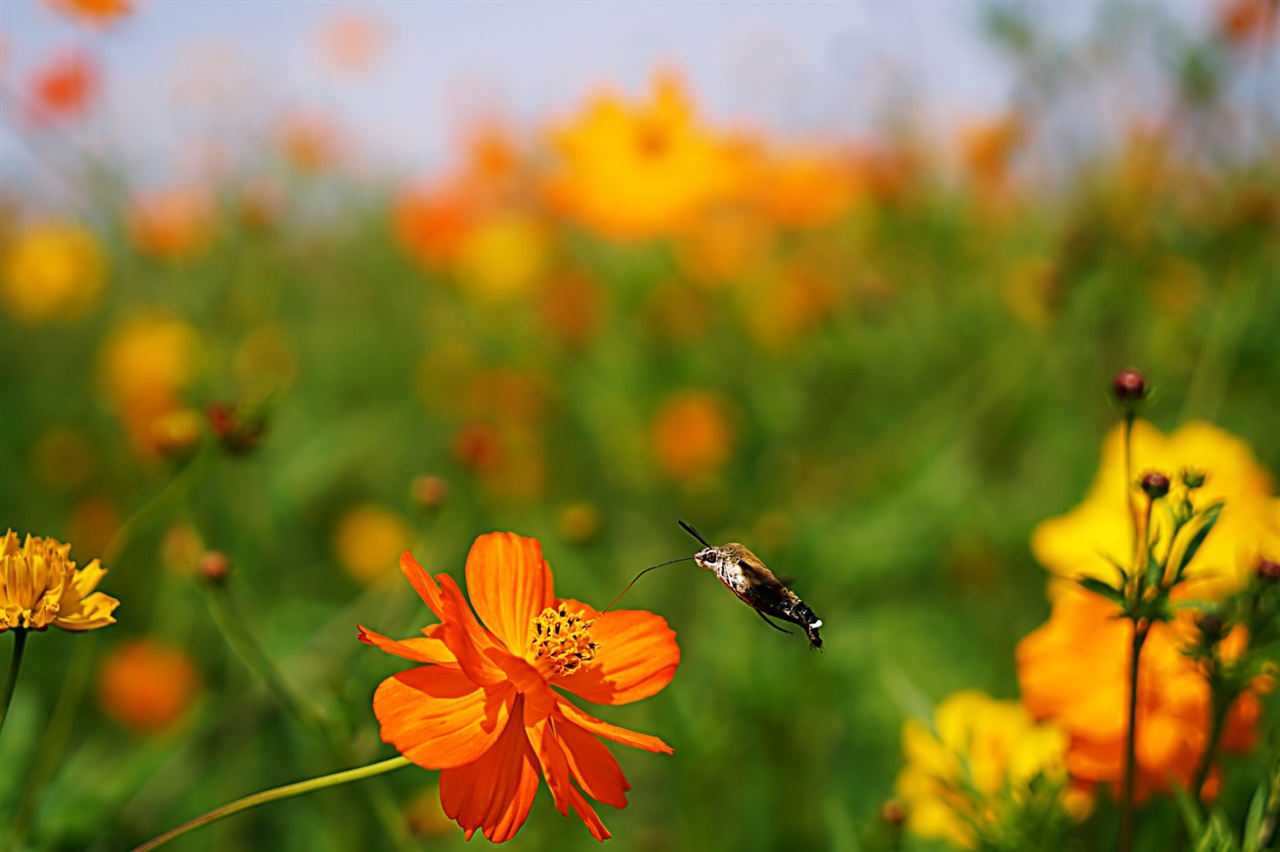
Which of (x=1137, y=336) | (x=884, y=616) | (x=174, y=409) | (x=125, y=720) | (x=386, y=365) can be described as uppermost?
(x=1137, y=336)

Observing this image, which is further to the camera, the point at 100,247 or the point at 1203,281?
the point at 100,247

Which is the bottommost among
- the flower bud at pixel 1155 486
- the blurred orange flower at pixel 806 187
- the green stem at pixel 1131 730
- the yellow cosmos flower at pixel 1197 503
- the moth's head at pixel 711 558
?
the moth's head at pixel 711 558

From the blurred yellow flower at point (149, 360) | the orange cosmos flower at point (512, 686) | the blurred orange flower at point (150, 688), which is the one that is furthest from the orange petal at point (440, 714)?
the blurred yellow flower at point (149, 360)

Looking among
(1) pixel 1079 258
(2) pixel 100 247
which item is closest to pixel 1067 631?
(1) pixel 1079 258

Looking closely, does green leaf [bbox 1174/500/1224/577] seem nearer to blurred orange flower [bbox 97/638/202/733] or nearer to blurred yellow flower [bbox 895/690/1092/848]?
blurred yellow flower [bbox 895/690/1092/848]

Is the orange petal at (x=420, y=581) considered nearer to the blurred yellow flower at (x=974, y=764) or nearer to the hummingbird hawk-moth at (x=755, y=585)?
the hummingbird hawk-moth at (x=755, y=585)

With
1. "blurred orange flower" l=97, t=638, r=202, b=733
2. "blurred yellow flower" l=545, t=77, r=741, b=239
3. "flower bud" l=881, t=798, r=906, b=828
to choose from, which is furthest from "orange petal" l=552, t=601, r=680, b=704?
"blurred yellow flower" l=545, t=77, r=741, b=239

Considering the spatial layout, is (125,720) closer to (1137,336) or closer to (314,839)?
(314,839)
